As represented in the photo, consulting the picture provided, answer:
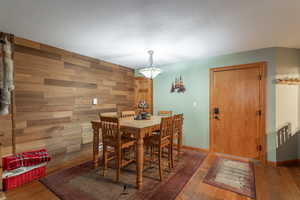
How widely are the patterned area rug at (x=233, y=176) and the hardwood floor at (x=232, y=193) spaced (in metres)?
0.08

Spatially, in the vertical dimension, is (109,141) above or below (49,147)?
above

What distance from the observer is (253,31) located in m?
2.03

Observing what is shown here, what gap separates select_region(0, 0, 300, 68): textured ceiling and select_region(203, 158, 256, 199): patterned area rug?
2.22 meters

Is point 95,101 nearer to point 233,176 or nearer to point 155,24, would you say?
point 155,24

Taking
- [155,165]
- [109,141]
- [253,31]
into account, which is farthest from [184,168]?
[253,31]

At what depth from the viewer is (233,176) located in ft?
7.33

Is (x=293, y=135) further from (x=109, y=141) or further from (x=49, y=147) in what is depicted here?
(x=49, y=147)

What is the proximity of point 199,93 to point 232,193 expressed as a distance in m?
2.03

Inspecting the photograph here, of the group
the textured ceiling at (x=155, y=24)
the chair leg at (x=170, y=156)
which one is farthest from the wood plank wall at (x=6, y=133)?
the chair leg at (x=170, y=156)

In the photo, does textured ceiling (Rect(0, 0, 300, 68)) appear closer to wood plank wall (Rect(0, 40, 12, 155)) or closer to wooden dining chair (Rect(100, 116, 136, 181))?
wood plank wall (Rect(0, 40, 12, 155))

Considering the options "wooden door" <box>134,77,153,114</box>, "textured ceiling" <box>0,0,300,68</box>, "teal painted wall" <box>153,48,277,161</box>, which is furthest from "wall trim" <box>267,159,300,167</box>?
"wooden door" <box>134,77,153,114</box>

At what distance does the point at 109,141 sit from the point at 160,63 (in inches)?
95.2

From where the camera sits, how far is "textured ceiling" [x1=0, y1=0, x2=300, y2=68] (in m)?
1.49

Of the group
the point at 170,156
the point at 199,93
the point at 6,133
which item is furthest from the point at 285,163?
the point at 6,133
